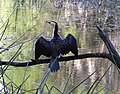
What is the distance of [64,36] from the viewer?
29.7 ft

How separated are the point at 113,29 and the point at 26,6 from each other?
388 centimetres

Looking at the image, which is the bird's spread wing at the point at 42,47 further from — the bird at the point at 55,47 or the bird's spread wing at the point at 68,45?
the bird's spread wing at the point at 68,45

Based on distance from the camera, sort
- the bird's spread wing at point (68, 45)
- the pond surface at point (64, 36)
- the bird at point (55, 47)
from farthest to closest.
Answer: the pond surface at point (64, 36)
the bird's spread wing at point (68, 45)
the bird at point (55, 47)

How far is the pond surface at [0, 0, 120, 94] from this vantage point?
5.90 m

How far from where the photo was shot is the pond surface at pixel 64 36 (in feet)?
19.4

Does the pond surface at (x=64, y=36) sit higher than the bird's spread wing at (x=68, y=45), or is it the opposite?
the bird's spread wing at (x=68, y=45)

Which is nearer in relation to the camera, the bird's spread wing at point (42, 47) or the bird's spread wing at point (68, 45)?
the bird's spread wing at point (42, 47)

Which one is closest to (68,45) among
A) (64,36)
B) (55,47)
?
(55,47)

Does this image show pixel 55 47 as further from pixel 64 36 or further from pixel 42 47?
pixel 64 36

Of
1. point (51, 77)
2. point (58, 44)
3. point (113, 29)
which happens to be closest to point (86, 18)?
point (113, 29)

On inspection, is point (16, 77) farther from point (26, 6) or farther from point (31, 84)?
point (26, 6)

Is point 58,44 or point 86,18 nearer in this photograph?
point 58,44

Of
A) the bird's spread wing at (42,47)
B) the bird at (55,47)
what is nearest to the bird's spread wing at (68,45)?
the bird at (55,47)

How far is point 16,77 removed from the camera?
5.90m
